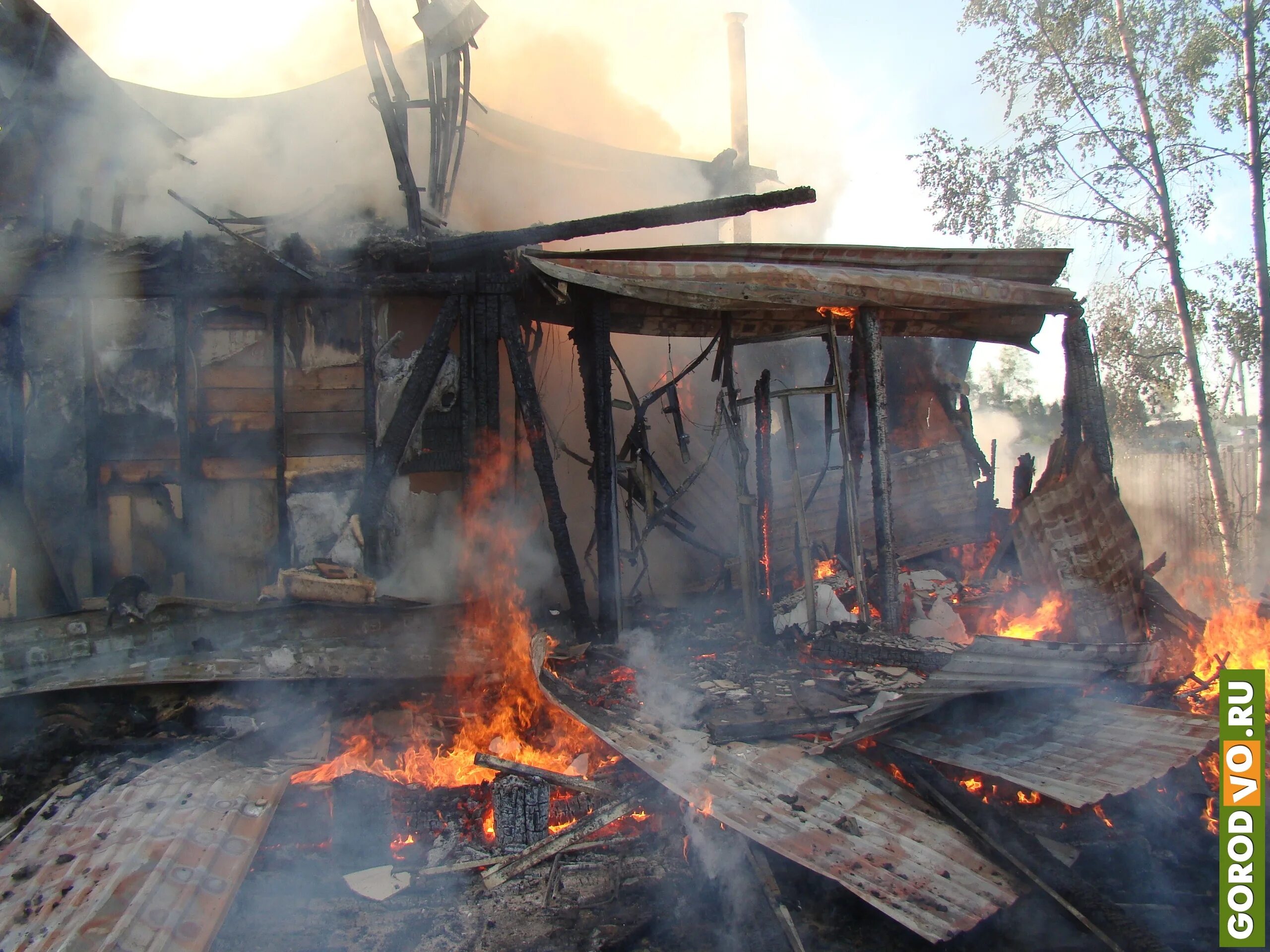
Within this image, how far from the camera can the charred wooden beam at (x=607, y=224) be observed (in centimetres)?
593

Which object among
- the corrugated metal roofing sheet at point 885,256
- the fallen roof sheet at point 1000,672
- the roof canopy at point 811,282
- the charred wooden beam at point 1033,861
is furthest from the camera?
the corrugated metal roofing sheet at point 885,256

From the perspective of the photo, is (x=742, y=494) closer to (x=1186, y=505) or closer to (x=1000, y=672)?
(x=1000, y=672)

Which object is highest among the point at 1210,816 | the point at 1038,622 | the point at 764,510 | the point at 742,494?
the point at 742,494

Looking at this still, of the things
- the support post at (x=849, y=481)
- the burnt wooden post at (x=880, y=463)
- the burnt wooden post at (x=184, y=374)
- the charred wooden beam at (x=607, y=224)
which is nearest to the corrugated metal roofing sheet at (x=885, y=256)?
the charred wooden beam at (x=607, y=224)

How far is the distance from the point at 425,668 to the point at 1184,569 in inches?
596

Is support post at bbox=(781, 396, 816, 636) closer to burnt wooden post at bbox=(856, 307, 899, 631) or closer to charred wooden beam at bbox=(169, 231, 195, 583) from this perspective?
burnt wooden post at bbox=(856, 307, 899, 631)

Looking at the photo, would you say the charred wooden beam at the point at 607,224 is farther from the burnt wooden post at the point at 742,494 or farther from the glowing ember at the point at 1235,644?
the glowing ember at the point at 1235,644

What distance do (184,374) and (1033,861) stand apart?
796cm

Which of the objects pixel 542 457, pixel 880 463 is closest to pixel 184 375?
pixel 542 457

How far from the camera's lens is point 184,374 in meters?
7.19

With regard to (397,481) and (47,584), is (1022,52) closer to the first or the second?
(397,481)

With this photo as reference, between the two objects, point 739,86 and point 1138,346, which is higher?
point 739,86

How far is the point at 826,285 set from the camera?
656 centimetres

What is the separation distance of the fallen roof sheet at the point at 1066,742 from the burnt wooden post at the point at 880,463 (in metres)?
1.82
